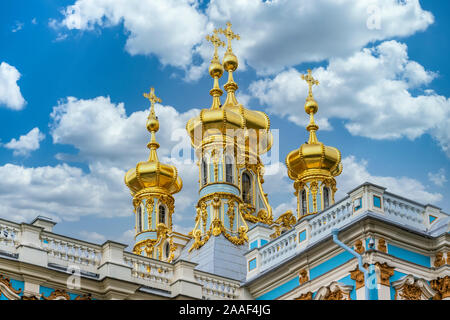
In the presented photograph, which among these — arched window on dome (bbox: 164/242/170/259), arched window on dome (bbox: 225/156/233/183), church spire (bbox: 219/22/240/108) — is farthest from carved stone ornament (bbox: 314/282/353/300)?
church spire (bbox: 219/22/240/108)

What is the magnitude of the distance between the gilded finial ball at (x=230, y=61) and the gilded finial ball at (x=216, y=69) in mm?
277

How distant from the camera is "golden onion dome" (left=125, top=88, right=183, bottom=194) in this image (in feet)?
130

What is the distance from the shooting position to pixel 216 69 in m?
37.9

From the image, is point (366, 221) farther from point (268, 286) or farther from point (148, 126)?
point (148, 126)

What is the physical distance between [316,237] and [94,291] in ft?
17.8

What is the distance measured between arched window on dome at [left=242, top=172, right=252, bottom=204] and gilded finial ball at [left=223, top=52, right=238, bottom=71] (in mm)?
4872

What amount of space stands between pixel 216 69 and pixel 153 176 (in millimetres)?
5489

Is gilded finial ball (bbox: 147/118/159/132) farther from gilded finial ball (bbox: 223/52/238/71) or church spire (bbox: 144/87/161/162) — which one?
gilded finial ball (bbox: 223/52/238/71)

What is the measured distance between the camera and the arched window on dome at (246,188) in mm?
35550

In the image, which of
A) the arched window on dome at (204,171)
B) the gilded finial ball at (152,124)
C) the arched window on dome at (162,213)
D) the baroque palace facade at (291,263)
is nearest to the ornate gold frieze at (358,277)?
the baroque palace facade at (291,263)

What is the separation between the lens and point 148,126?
134 ft
